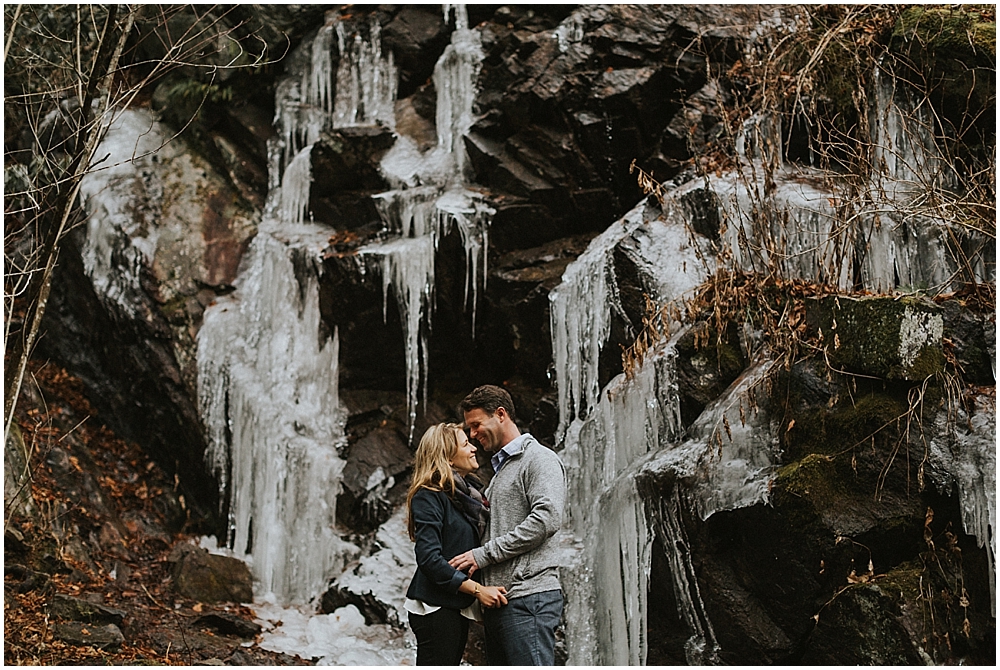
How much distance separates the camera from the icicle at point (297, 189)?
29.3ft

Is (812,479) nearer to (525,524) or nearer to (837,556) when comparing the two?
(837,556)

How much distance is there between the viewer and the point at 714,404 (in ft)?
17.9

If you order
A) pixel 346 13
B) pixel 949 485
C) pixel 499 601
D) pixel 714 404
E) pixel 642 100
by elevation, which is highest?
pixel 346 13

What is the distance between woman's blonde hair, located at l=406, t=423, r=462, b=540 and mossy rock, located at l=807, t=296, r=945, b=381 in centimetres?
251

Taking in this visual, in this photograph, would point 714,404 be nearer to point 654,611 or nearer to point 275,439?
point 654,611

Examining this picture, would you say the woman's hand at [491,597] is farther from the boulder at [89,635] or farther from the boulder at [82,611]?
the boulder at [82,611]

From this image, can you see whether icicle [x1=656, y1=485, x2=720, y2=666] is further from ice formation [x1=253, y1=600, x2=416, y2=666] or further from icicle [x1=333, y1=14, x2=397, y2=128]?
icicle [x1=333, y1=14, x2=397, y2=128]

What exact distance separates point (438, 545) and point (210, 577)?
442 centimetres

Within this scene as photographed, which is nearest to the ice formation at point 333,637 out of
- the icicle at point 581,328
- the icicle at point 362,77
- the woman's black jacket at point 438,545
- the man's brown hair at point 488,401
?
the icicle at point 581,328

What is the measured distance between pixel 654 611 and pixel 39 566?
171 inches

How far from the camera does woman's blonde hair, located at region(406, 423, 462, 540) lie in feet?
11.1

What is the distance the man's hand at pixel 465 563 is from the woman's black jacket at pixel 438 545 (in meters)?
0.03

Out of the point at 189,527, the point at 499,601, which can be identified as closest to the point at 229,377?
the point at 189,527

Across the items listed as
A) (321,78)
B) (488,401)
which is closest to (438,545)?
(488,401)
